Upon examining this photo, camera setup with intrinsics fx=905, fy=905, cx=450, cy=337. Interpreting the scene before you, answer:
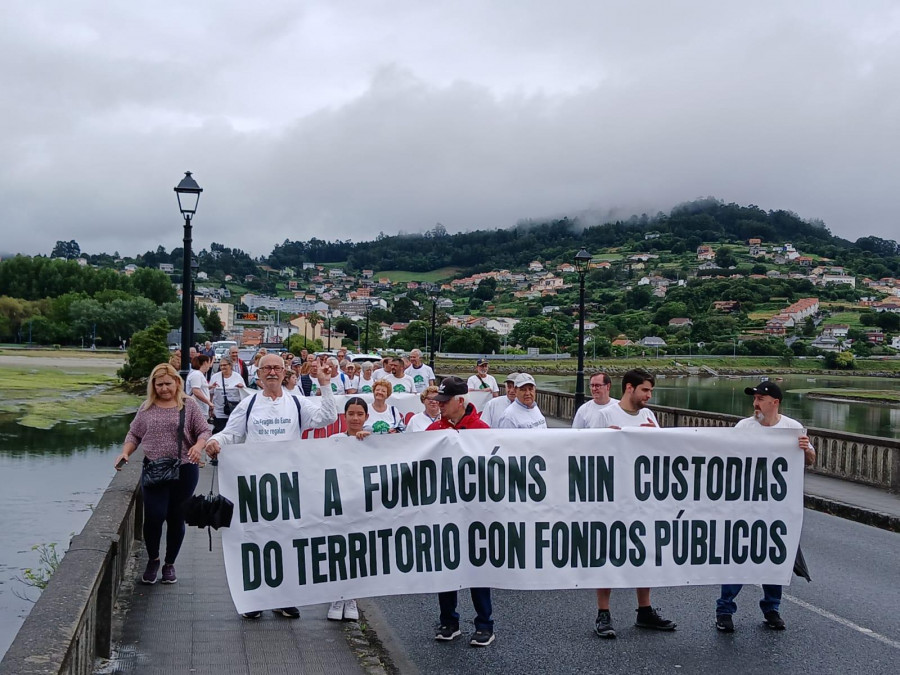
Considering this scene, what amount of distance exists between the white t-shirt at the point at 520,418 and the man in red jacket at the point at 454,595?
1887mm

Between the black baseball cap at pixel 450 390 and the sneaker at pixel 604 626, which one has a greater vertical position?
the black baseball cap at pixel 450 390

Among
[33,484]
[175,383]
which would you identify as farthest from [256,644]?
[33,484]

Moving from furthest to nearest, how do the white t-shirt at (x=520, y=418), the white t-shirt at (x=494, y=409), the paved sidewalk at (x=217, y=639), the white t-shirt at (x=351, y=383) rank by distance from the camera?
the white t-shirt at (x=351, y=383)
the white t-shirt at (x=494, y=409)
the white t-shirt at (x=520, y=418)
the paved sidewalk at (x=217, y=639)

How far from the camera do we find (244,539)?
6215mm

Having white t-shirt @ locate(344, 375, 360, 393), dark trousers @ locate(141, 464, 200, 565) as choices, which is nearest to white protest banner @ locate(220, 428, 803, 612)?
dark trousers @ locate(141, 464, 200, 565)

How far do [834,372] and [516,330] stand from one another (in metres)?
58.0

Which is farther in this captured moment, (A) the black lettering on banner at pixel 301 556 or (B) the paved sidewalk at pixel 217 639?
(A) the black lettering on banner at pixel 301 556

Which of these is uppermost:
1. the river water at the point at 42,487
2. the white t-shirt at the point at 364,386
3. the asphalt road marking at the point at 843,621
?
the white t-shirt at the point at 364,386

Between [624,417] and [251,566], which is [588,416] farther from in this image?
[251,566]

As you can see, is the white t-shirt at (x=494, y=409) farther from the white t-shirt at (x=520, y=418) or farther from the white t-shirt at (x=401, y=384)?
the white t-shirt at (x=401, y=384)

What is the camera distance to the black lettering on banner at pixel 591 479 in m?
6.61

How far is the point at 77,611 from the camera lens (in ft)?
14.6

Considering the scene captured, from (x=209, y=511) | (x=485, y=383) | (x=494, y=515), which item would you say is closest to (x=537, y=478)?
(x=494, y=515)

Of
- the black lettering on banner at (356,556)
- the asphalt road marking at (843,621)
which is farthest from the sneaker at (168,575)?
the asphalt road marking at (843,621)
